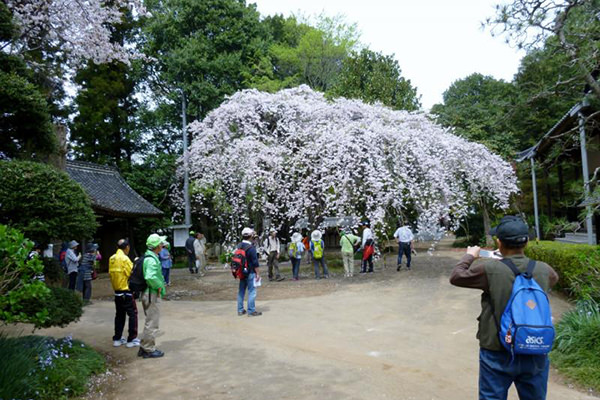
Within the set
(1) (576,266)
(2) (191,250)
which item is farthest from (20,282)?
(2) (191,250)

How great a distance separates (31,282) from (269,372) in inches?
109

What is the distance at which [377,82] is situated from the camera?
21031 mm

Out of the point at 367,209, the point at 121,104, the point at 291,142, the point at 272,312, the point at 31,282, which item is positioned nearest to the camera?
the point at 31,282

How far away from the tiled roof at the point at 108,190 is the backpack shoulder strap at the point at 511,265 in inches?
575

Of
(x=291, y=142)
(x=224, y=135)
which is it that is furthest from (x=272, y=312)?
(x=224, y=135)

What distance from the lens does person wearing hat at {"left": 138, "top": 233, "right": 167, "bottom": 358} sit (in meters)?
6.01

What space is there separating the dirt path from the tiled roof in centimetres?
584

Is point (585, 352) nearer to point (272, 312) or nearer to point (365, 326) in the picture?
point (365, 326)

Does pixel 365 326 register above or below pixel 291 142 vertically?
below

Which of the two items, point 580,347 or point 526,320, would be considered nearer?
point 526,320

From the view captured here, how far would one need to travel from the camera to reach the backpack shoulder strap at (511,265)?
9.48 ft

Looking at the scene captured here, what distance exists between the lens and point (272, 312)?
884 centimetres

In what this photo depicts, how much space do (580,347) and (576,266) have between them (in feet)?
9.04

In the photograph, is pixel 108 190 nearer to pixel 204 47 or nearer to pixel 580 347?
pixel 204 47
